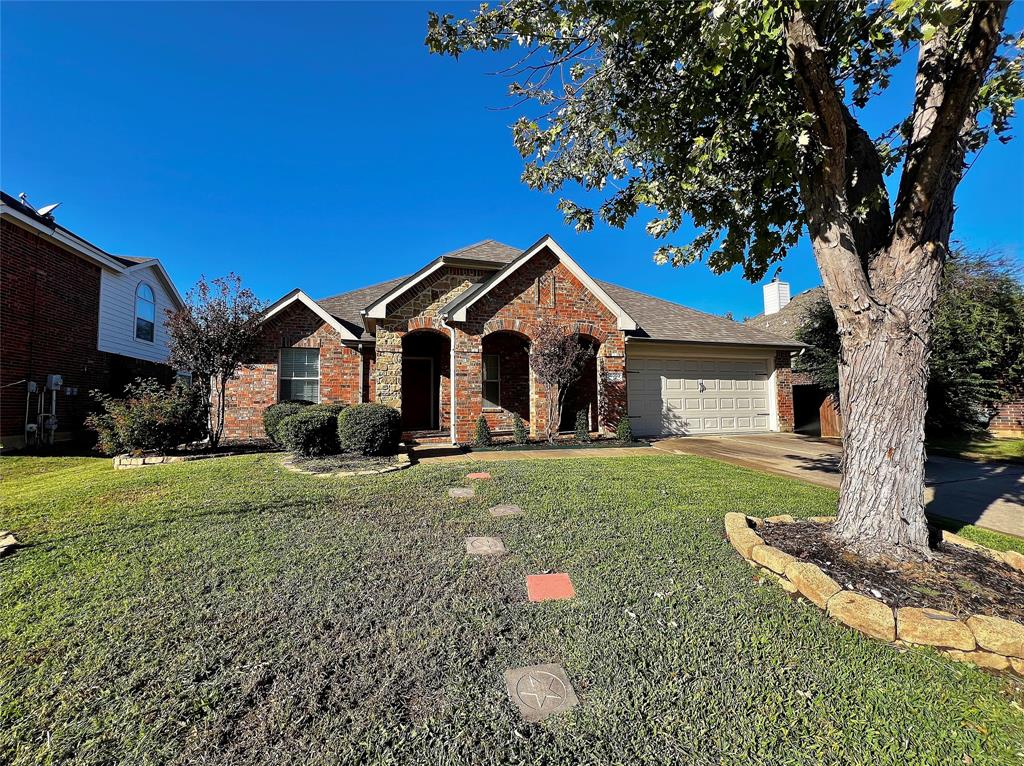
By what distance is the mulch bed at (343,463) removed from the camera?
23.5 ft

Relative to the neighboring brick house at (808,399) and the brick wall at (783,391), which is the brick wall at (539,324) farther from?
the brick wall at (783,391)

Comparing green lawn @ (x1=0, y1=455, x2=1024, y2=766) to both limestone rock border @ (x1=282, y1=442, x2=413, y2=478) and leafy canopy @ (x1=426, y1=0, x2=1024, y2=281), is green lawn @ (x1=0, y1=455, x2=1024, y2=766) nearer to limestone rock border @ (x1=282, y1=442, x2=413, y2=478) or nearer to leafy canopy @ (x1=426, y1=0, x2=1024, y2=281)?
limestone rock border @ (x1=282, y1=442, x2=413, y2=478)

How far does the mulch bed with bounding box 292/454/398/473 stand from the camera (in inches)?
282

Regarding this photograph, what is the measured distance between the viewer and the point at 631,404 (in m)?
12.5

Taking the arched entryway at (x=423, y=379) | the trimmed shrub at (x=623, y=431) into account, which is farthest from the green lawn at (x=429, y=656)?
the arched entryway at (x=423, y=379)

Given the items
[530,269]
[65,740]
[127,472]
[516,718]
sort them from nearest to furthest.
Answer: [65,740]
[516,718]
[127,472]
[530,269]

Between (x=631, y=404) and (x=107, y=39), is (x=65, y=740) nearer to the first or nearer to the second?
(x=107, y=39)

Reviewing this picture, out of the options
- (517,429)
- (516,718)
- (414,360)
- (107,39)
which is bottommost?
(516,718)

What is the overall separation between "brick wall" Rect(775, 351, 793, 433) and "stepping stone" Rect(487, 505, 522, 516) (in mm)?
12540

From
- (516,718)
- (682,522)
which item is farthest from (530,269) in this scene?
(516,718)

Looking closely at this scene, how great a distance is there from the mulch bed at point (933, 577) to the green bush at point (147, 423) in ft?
33.6

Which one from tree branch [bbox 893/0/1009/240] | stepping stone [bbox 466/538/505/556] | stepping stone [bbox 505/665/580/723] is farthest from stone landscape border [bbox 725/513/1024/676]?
tree branch [bbox 893/0/1009/240]

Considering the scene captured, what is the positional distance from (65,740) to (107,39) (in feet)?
36.9

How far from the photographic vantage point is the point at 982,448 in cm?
1016
